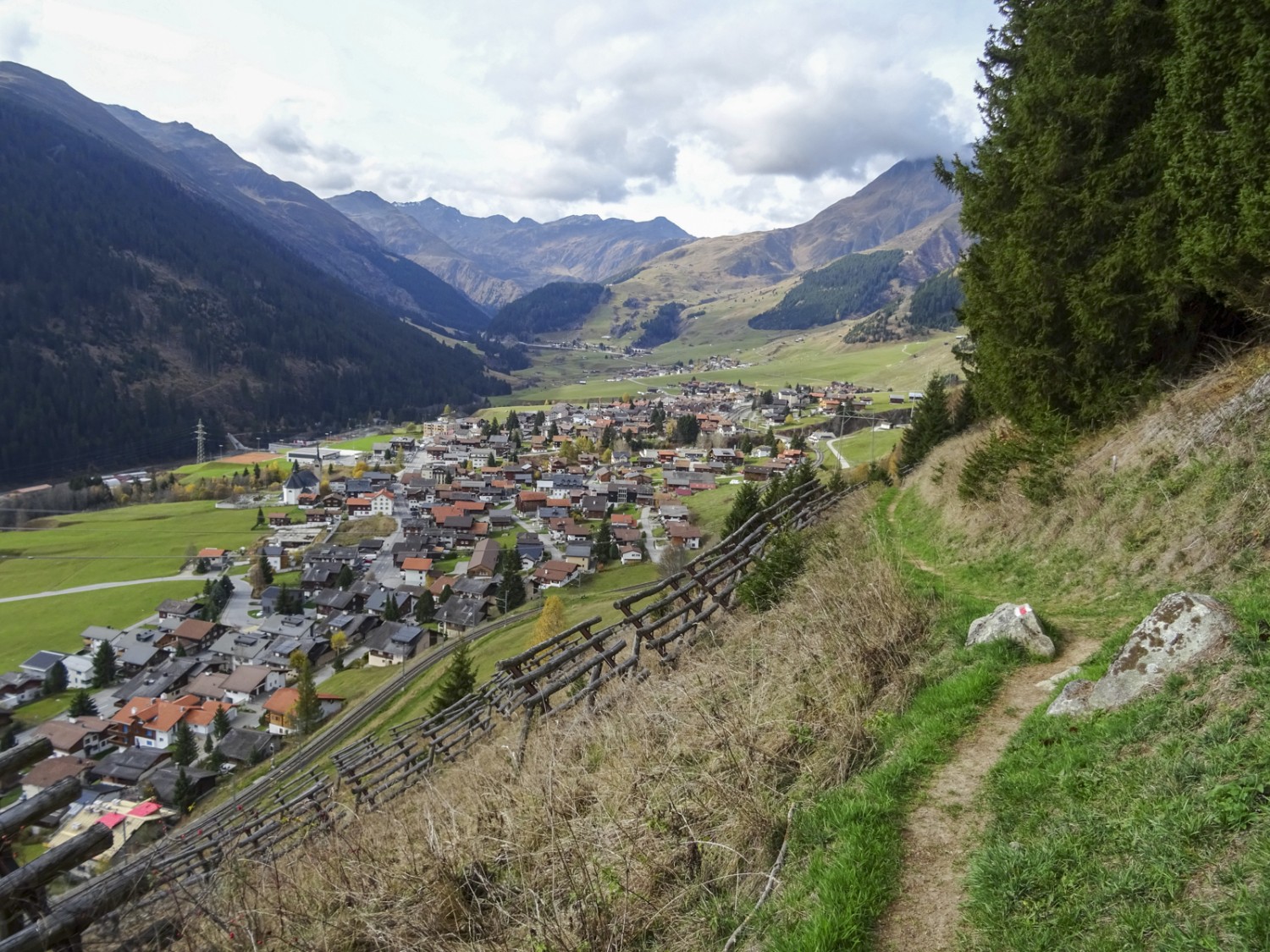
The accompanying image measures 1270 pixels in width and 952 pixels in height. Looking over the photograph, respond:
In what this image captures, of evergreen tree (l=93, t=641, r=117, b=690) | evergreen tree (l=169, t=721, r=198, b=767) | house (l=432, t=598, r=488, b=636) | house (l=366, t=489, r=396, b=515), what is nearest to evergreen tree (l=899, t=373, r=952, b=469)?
house (l=432, t=598, r=488, b=636)

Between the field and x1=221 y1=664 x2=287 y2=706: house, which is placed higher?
the field

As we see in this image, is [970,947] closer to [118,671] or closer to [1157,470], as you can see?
[1157,470]

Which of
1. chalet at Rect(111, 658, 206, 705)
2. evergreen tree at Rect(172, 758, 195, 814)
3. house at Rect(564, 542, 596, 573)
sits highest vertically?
house at Rect(564, 542, 596, 573)

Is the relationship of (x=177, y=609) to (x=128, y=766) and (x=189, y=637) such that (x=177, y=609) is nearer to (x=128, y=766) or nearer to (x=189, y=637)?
(x=189, y=637)

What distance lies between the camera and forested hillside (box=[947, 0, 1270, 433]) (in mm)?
9461

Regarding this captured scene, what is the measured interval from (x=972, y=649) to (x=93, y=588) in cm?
8434

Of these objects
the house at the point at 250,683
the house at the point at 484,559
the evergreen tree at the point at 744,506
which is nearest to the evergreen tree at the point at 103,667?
the house at the point at 250,683

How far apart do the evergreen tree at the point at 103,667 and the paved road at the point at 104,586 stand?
20328 mm

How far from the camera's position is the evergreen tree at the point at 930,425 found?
28141 millimetres

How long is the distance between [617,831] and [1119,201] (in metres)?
13.8

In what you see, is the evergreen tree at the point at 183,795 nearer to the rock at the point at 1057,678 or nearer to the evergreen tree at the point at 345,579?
the evergreen tree at the point at 345,579

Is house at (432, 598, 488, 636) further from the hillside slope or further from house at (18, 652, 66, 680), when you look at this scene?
the hillside slope

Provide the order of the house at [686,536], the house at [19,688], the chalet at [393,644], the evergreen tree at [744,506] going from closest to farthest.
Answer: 1. the evergreen tree at [744,506]
2. the house at [19,688]
3. the chalet at [393,644]
4. the house at [686,536]

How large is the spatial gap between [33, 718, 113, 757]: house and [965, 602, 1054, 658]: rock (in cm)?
5041
